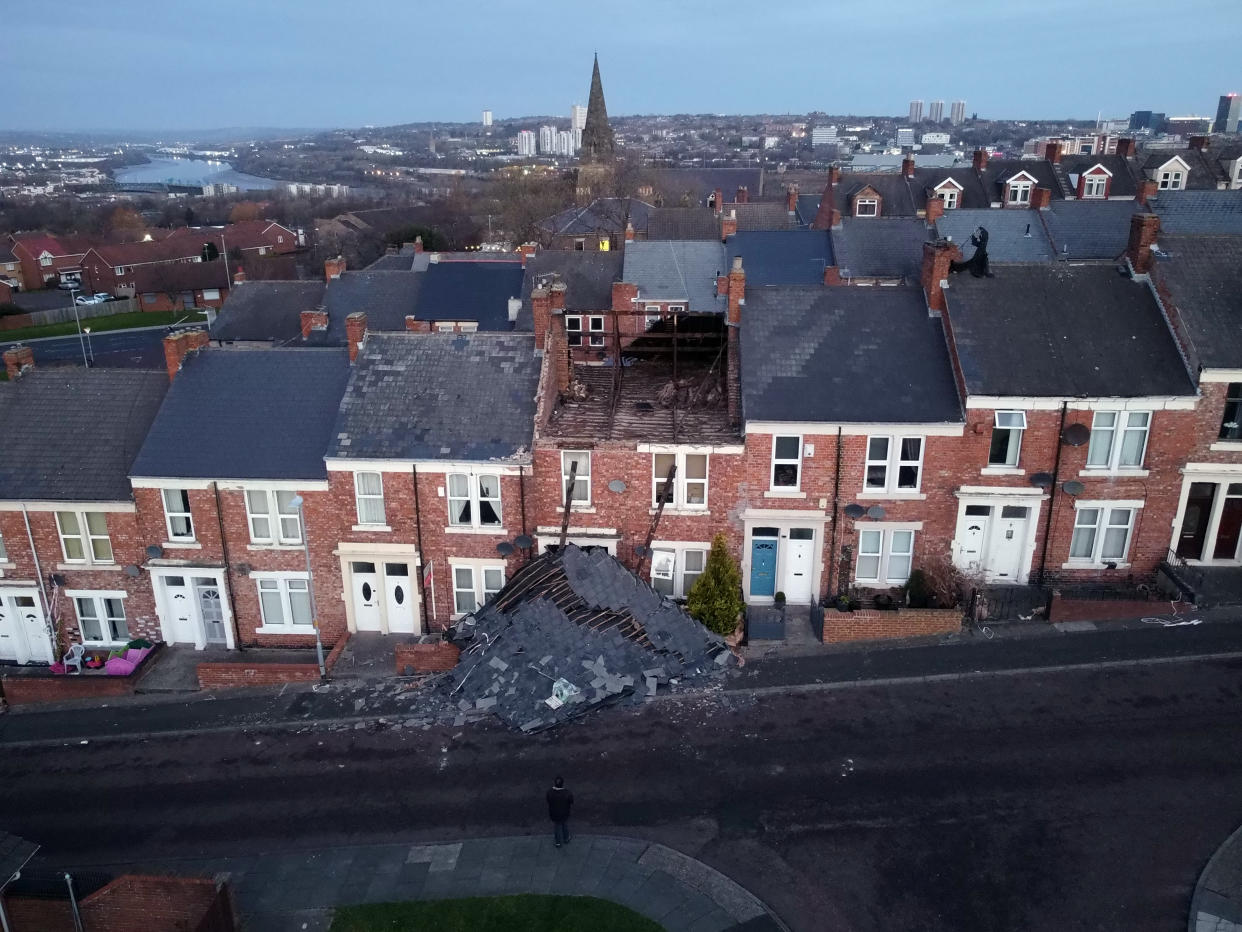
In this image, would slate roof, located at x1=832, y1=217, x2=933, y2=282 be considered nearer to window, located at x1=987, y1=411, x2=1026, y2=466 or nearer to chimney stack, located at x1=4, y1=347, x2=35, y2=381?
window, located at x1=987, y1=411, x2=1026, y2=466

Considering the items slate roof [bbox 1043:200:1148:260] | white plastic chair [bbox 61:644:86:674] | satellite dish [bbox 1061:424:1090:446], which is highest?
slate roof [bbox 1043:200:1148:260]

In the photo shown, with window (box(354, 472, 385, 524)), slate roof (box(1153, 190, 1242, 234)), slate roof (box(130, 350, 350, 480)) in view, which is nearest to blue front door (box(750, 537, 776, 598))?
window (box(354, 472, 385, 524))

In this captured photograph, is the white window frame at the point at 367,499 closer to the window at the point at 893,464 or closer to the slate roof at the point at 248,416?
the slate roof at the point at 248,416

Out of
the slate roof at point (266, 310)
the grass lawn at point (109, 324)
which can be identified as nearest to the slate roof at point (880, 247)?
the slate roof at point (266, 310)

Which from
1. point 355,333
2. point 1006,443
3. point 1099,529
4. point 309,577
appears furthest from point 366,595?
point 1099,529

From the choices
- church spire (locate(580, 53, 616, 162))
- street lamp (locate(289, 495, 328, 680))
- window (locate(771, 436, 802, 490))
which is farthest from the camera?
church spire (locate(580, 53, 616, 162))

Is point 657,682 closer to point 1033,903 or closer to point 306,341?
point 1033,903

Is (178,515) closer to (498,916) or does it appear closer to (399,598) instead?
(399,598)

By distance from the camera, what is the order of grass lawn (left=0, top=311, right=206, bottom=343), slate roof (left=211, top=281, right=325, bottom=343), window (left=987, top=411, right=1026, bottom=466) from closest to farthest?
window (left=987, top=411, right=1026, bottom=466) → slate roof (left=211, top=281, right=325, bottom=343) → grass lawn (left=0, top=311, right=206, bottom=343)
